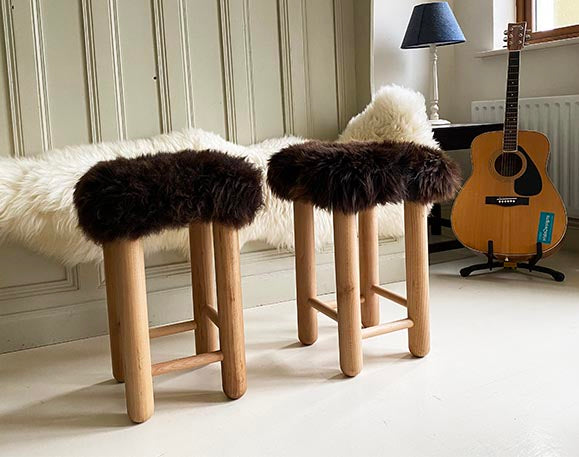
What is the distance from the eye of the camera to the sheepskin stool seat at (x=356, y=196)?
138 cm

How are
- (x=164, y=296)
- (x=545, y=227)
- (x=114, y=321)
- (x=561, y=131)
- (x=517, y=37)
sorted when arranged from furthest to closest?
(x=561, y=131)
(x=517, y=37)
(x=545, y=227)
(x=164, y=296)
(x=114, y=321)

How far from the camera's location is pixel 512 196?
2311mm

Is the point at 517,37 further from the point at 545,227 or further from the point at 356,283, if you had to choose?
the point at 356,283

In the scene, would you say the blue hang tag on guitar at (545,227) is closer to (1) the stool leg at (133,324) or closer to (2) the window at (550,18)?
(2) the window at (550,18)

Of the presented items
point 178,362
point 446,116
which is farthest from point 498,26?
point 178,362

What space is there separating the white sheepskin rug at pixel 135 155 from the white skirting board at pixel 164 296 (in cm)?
8

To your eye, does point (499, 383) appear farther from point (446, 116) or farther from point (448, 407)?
point (446, 116)

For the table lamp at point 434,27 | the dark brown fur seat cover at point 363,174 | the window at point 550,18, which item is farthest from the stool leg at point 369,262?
the window at point 550,18

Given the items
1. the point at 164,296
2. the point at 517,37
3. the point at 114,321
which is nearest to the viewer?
the point at 114,321

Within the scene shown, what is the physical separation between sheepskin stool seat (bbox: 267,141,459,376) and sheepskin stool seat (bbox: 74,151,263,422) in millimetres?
151

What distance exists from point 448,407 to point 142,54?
5.29ft

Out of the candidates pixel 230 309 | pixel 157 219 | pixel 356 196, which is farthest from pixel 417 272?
pixel 157 219

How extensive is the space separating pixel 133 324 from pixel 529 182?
5.34 ft

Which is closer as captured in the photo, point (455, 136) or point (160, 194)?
point (160, 194)
